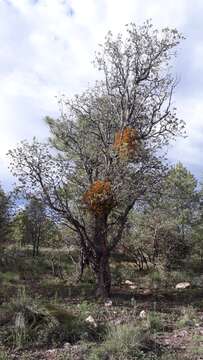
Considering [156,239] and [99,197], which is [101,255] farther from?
[156,239]

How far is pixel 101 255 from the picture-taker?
44.5ft

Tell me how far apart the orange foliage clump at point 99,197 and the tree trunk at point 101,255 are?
54 cm

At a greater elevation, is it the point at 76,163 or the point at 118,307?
the point at 76,163

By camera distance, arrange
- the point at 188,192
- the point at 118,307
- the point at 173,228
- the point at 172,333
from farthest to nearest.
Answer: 1. the point at 188,192
2. the point at 173,228
3. the point at 118,307
4. the point at 172,333

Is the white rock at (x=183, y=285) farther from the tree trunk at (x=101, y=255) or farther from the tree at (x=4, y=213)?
the tree at (x=4, y=213)

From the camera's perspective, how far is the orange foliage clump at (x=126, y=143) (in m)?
12.9

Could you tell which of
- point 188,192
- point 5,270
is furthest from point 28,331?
point 188,192

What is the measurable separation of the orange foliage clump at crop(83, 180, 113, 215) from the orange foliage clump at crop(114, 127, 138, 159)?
40.0 inches

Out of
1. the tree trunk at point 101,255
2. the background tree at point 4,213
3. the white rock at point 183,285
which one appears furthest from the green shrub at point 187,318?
the background tree at point 4,213

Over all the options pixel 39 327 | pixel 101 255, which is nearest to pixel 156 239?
pixel 101 255

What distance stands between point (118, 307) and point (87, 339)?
3529mm

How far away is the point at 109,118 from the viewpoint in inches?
570

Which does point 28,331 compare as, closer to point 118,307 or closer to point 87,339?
point 87,339

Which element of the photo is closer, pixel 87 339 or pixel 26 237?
pixel 87 339
